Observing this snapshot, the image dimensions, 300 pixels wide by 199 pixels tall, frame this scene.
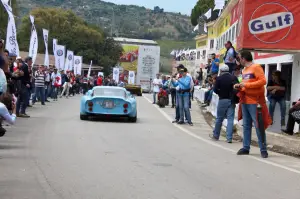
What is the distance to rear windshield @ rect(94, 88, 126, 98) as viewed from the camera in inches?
709

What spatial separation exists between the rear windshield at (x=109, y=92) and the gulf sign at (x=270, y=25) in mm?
4172

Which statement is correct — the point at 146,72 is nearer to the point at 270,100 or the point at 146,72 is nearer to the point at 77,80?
the point at 77,80

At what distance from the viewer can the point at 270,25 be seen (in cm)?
1750

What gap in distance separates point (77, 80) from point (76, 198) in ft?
132

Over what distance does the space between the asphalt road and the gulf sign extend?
4957 mm

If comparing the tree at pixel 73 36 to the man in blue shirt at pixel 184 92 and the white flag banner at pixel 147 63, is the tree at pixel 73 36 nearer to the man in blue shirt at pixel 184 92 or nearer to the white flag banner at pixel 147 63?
the white flag banner at pixel 147 63

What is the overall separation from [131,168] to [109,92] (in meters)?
9.62

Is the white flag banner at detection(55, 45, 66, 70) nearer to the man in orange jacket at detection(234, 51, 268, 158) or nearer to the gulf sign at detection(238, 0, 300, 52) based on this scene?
the gulf sign at detection(238, 0, 300, 52)

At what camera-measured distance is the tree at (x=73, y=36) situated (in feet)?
275

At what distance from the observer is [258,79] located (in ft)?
35.4

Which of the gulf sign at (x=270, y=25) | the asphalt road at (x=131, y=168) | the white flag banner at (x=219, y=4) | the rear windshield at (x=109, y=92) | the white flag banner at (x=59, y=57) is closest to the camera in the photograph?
the asphalt road at (x=131, y=168)

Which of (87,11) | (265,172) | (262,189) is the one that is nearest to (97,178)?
(262,189)

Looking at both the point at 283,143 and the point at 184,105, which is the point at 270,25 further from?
the point at 283,143

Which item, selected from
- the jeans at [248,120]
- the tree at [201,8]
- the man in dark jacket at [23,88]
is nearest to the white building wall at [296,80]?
the jeans at [248,120]
